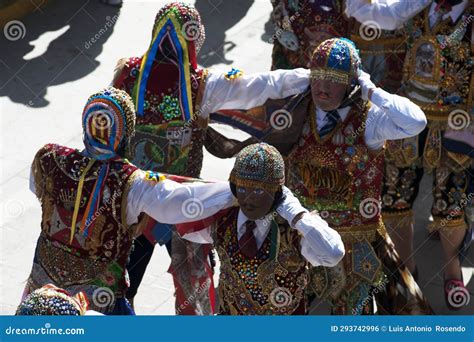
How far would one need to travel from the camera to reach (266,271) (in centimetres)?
620

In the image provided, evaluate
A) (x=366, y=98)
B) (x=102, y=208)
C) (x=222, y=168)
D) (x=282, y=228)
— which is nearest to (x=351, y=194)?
(x=366, y=98)

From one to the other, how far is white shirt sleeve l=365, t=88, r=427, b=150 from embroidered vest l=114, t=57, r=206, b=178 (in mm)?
932

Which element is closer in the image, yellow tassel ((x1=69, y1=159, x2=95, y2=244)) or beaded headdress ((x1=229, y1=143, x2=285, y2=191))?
beaded headdress ((x1=229, y1=143, x2=285, y2=191))

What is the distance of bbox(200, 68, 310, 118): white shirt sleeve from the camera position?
7164 mm

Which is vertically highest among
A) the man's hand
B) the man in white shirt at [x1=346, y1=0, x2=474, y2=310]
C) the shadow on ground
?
the man's hand

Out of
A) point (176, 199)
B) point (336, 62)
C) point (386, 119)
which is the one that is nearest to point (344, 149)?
point (386, 119)

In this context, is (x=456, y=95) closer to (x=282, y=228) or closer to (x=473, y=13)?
(x=473, y=13)

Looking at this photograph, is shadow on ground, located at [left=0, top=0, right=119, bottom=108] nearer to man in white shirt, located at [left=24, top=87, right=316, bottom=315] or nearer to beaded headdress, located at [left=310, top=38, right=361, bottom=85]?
beaded headdress, located at [left=310, top=38, right=361, bottom=85]

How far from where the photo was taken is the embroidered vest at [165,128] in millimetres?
7164

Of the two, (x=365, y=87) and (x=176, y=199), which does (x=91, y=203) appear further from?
(x=365, y=87)

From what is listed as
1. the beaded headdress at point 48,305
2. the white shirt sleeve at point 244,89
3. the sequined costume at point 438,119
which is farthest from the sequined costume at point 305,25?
the beaded headdress at point 48,305

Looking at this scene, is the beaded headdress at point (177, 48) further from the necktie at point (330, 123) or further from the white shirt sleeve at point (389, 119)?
the white shirt sleeve at point (389, 119)

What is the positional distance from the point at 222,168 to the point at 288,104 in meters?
2.25

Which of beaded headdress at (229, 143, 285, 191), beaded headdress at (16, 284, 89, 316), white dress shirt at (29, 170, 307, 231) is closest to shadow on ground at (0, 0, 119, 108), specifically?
white dress shirt at (29, 170, 307, 231)
